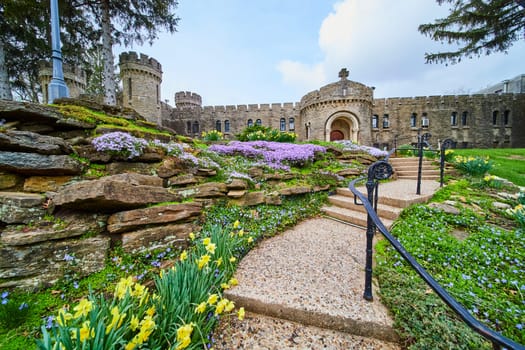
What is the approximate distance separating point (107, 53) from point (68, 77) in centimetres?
974

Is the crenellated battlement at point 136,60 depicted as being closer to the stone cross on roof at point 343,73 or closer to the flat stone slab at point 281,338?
the stone cross on roof at point 343,73

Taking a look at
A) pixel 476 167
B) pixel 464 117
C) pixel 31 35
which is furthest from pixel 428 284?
pixel 464 117

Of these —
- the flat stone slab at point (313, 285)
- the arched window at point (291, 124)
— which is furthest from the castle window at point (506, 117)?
the flat stone slab at point (313, 285)

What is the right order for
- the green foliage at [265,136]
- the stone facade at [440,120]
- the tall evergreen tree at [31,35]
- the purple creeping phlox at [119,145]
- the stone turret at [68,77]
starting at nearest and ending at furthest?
the purple creeping phlox at [119,145], the green foliage at [265,136], the tall evergreen tree at [31,35], the stone turret at [68,77], the stone facade at [440,120]

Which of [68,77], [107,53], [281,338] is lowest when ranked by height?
[281,338]

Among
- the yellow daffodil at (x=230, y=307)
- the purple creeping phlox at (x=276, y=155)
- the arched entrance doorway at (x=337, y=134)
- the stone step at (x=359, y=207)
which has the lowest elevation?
the yellow daffodil at (x=230, y=307)

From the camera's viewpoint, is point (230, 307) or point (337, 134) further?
point (337, 134)

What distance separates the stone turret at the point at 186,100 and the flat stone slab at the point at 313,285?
25.0 meters

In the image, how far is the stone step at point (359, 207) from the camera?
356 centimetres

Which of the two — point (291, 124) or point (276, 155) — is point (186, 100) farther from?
point (276, 155)

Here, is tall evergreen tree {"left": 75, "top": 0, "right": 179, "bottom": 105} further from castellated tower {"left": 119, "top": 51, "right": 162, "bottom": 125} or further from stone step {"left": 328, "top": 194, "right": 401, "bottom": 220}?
stone step {"left": 328, "top": 194, "right": 401, "bottom": 220}

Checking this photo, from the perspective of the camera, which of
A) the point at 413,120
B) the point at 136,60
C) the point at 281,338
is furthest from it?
the point at 413,120

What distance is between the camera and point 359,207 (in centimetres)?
412

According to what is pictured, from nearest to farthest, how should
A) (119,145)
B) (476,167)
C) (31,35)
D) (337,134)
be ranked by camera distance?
(119,145) → (476,167) → (31,35) → (337,134)
